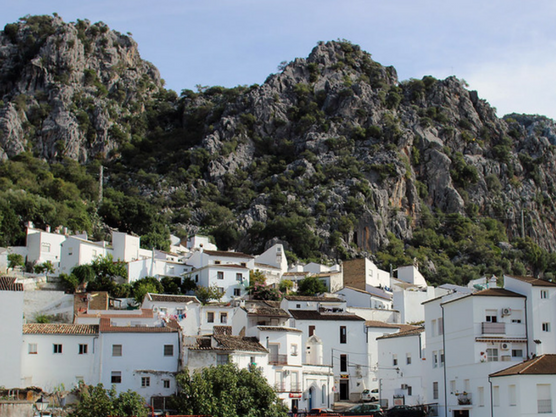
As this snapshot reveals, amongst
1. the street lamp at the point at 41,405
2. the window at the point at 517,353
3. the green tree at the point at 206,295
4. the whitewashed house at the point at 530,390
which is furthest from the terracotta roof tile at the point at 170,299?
the whitewashed house at the point at 530,390

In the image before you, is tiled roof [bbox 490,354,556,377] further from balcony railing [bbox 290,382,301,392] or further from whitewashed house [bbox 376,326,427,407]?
balcony railing [bbox 290,382,301,392]

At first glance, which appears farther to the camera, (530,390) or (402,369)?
(402,369)

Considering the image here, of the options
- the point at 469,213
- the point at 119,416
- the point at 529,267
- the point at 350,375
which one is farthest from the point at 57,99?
the point at 119,416

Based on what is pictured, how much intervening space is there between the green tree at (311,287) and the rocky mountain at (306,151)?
30103 mm

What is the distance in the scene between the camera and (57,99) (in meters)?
166

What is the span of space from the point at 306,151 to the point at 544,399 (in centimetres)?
11022

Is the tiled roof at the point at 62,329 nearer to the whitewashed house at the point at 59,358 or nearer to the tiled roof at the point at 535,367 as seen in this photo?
the whitewashed house at the point at 59,358

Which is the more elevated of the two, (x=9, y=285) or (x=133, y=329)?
(x=9, y=285)

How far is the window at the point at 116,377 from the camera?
55.2 meters

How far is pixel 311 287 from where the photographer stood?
306 ft

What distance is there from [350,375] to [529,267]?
7761 cm

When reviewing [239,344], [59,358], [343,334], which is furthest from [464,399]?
[59,358]

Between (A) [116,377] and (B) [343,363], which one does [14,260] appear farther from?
(B) [343,363]

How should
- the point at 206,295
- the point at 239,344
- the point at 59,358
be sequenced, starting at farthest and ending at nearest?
the point at 206,295 → the point at 239,344 → the point at 59,358
